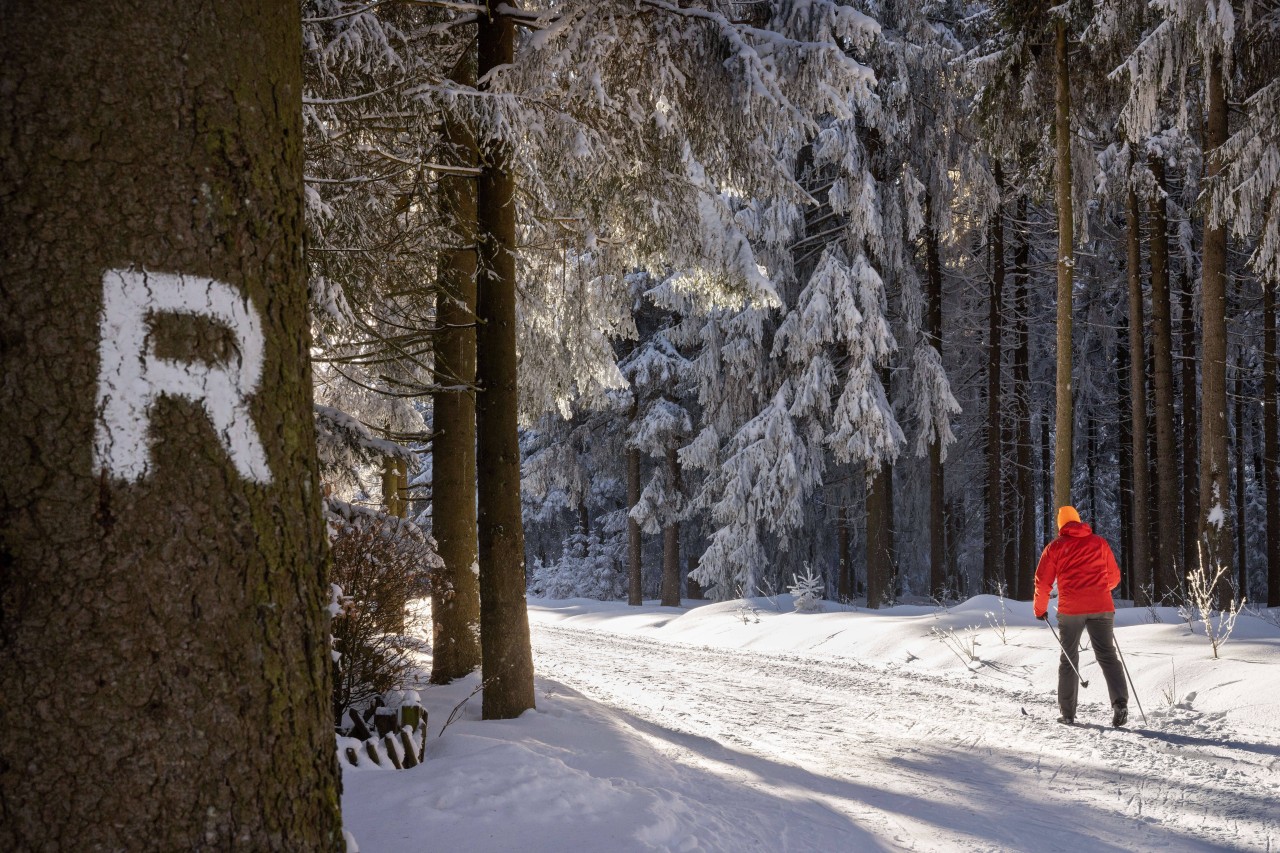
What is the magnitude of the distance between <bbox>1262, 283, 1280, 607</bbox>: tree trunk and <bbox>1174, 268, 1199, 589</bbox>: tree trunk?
1.57 meters

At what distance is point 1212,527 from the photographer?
13.0 m

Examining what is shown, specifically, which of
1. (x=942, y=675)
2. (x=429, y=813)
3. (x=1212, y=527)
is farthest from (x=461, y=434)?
(x=1212, y=527)

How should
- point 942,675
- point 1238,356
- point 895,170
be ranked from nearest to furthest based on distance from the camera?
1. point 942,675
2. point 895,170
3. point 1238,356

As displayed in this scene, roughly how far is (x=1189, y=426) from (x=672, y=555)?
14.4 m

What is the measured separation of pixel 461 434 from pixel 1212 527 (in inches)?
449

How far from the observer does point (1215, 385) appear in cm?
1302

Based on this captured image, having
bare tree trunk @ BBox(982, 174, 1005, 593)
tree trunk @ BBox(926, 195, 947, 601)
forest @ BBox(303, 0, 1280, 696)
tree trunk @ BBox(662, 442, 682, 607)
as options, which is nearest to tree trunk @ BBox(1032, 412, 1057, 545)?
forest @ BBox(303, 0, 1280, 696)

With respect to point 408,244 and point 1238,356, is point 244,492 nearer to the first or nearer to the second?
point 408,244

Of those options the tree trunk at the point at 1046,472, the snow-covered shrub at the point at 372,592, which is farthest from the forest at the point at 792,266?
the snow-covered shrub at the point at 372,592

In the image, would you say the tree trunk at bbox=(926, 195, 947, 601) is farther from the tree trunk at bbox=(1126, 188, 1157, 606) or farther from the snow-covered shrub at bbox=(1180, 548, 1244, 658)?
the snow-covered shrub at bbox=(1180, 548, 1244, 658)

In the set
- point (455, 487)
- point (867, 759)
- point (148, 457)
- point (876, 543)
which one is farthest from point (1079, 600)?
point (876, 543)

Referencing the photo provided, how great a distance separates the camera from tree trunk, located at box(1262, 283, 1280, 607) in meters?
19.2

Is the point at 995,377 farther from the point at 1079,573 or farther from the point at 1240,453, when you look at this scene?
the point at 1079,573

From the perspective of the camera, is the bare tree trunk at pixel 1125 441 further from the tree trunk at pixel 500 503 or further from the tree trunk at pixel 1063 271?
the tree trunk at pixel 500 503
